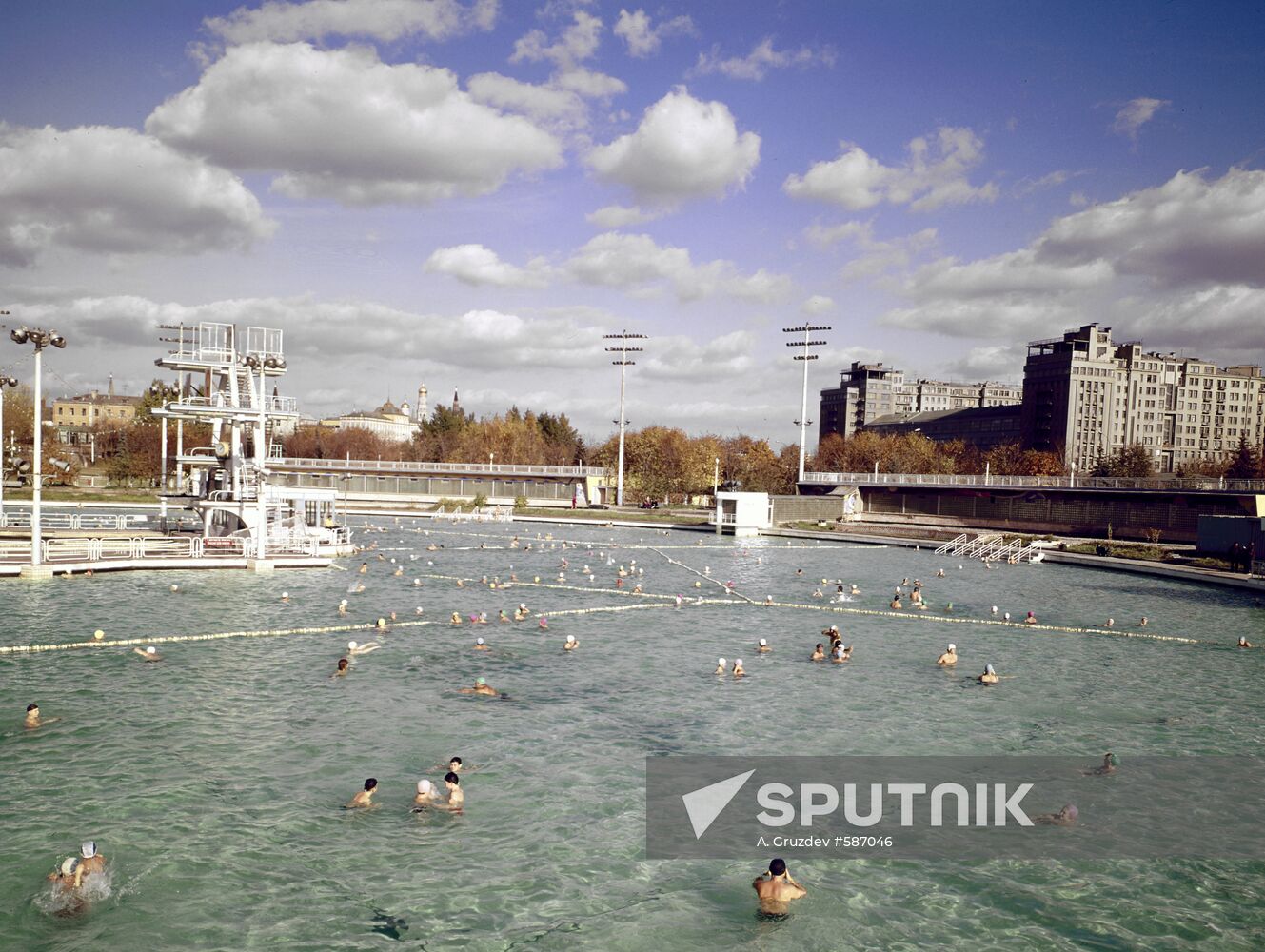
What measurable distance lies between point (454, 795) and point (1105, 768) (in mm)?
15549

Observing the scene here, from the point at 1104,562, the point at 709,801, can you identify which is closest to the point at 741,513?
the point at 1104,562

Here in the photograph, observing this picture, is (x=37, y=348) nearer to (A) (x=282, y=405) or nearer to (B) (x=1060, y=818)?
(A) (x=282, y=405)

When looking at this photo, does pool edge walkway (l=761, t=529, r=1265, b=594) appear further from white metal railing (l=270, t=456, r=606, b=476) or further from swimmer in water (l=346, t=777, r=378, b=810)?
swimmer in water (l=346, t=777, r=378, b=810)

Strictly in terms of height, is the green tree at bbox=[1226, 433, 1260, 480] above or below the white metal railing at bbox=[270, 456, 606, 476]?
above

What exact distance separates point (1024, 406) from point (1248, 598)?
5810 inches

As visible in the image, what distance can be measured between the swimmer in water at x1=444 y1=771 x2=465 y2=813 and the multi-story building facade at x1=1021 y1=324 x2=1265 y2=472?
559 feet

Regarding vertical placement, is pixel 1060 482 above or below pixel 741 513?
above

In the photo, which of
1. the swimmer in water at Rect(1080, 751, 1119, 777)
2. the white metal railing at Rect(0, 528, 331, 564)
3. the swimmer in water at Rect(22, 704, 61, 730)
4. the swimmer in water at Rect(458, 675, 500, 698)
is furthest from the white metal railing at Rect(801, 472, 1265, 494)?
the swimmer in water at Rect(22, 704, 61, 730)

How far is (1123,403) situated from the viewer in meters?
185

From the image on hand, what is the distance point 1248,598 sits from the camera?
47500 millimetres

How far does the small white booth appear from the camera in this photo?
85062 millimetres

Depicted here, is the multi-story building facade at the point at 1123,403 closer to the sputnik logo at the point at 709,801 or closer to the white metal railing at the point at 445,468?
the white metal railing at the point at 445,468

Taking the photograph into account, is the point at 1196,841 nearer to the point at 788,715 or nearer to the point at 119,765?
the point at 788,715

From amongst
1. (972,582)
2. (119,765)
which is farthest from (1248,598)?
(119,765)
